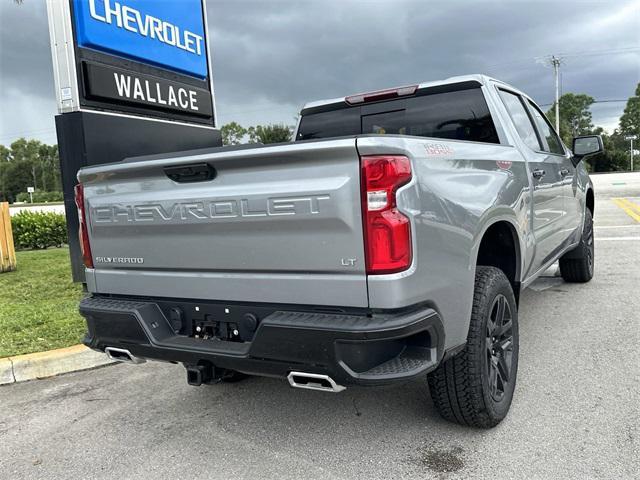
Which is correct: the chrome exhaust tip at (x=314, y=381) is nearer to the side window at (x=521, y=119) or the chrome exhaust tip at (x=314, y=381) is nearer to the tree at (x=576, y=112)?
the side window at (x=521, y=119)

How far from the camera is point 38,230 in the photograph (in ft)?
39.9

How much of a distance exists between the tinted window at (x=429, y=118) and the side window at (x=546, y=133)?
1087mm

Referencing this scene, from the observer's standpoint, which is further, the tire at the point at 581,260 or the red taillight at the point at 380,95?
the tire at the point at 581,260

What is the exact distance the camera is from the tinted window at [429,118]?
3824mm

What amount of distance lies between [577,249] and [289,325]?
15.9 ft

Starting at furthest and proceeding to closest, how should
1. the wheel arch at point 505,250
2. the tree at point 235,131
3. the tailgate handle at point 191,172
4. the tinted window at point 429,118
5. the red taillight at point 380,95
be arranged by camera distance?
the tree at point 235,131 < the red taillight at point 380,95 < the tinted window at point 429,118 < the wheel arch at point 505,250 < the tailgate handle at point 191,172

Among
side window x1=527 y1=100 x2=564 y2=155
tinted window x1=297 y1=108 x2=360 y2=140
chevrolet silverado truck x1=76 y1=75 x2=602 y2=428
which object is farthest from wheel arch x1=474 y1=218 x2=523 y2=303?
side window x1=527 y1=100 x2=564 y2=155

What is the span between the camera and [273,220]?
2.42 metres

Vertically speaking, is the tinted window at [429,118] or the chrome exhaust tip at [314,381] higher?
the tinted window at [429,118]

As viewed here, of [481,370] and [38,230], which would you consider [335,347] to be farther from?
[38,230]

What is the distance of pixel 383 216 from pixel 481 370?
1112 mm

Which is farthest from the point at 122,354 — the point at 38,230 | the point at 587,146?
the point at 38,230

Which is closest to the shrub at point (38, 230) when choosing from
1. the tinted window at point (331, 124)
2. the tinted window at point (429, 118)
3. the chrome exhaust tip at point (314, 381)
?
the tinted window at point (331, 124)

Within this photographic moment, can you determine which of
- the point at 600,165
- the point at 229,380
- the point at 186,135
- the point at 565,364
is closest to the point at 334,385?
the point at 229,380
